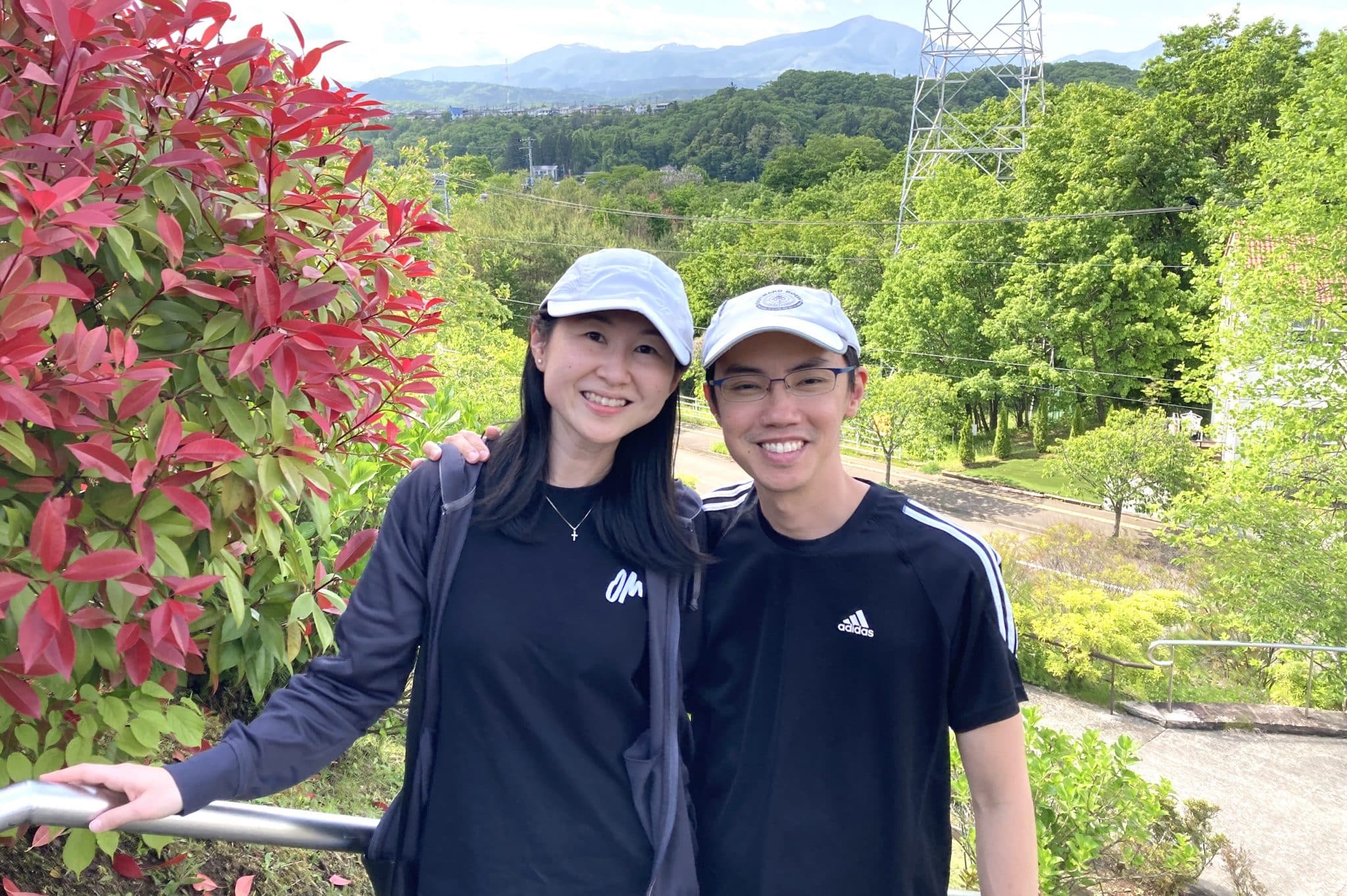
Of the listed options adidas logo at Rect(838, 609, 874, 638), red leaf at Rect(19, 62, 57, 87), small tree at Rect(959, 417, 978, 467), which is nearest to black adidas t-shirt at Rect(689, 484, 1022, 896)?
adidas logo at Rect(838, 609, 874, 638)

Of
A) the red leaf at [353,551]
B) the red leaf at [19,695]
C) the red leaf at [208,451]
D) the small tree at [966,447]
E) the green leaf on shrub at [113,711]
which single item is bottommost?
the small tree at [966,447]

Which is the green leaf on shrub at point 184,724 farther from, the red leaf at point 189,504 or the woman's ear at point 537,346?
the woman's ear at point 537,346

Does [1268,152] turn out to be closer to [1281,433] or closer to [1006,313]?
[1281,433]

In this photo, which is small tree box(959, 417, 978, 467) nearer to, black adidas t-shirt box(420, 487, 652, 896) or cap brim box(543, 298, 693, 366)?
cap brim box(543, 298, 693, 366)

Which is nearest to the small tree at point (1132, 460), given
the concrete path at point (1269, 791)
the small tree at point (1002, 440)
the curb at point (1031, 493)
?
the curb at point (1031, 493)

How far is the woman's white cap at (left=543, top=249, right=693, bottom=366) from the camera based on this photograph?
1.52 meters

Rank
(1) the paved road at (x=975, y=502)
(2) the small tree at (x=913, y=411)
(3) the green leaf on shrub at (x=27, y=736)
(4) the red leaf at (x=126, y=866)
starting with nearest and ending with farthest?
(3) the green leaf on shrub at (x=27, y=736) → (4) the red leaf at (x=126, y=866) → (1) the paved road at (x=975, y=502) → (2) the small tree at (x=913, y=411)

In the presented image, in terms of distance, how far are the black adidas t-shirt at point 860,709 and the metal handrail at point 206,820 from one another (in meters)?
0.57

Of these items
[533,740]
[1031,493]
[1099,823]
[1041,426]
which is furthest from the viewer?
[1041,426]

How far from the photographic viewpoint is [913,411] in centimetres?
2692

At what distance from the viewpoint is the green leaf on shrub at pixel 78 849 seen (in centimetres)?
161

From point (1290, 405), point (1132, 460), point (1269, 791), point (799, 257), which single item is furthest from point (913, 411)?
point (799, 257)

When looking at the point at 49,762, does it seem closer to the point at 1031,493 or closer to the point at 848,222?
the point at 1031,493

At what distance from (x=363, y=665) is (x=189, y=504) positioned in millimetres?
352
